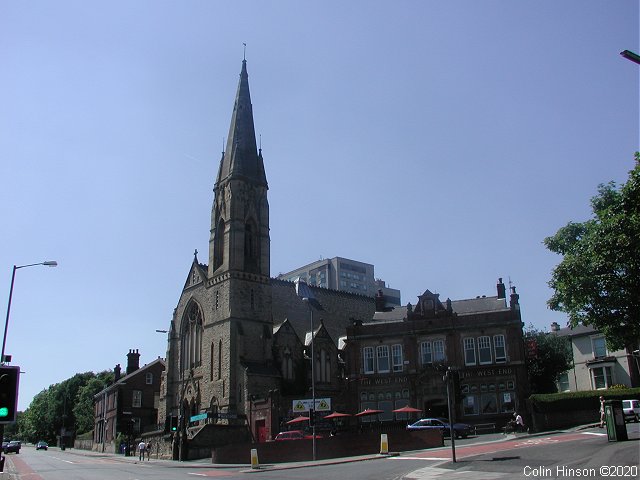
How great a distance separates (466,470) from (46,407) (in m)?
128

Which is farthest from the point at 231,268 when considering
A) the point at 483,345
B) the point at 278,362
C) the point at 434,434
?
the point at 434,434

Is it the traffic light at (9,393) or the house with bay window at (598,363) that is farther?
the house with bay window at (598,363)

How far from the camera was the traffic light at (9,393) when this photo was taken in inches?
478

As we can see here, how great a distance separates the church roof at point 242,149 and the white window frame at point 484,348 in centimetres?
2870

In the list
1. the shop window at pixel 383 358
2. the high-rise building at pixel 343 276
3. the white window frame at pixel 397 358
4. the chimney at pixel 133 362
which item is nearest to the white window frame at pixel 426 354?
the white window frame at pixel 397 358

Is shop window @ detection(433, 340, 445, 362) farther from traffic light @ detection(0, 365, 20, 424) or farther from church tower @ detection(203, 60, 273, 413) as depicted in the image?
traffic light @ detection(0, 365, 20, 424)

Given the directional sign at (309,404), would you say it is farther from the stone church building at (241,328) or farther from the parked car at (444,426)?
the parked car at (444,426)

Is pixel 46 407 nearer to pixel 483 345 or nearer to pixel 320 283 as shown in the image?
pixel 320 283

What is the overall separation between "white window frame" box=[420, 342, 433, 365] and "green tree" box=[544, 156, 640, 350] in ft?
62.7

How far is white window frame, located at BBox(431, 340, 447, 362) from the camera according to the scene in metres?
49.6

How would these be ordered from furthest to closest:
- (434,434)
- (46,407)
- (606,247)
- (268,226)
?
1. (46,407)
2. (268,226)
3. (434,434)
4. (606,247)

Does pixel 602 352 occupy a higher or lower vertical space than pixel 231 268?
lower

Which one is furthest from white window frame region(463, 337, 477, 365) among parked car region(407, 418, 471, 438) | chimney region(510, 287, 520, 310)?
parked car region(407, 418, 471, 438)

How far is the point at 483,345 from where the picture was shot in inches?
1908
